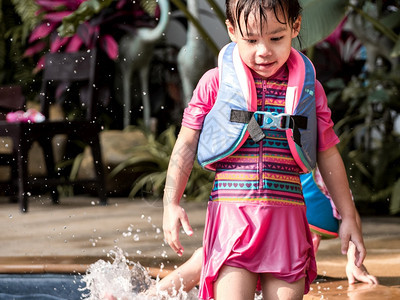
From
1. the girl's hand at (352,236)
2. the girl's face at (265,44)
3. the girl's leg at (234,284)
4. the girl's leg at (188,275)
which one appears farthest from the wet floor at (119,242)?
the girl's face at (265,44)

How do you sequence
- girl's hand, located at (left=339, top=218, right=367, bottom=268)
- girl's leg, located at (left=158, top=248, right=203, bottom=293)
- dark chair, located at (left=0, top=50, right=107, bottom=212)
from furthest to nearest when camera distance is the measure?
dark chair, located at (left=0, top=50, right=107, bottom=212) → girl's leg, located at (left=158, top=248, right=203, bottom=293) → girl's hand, located at (left=339, top=218, right=367, bottom=268)

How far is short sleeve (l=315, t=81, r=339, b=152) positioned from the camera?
64.4 inches

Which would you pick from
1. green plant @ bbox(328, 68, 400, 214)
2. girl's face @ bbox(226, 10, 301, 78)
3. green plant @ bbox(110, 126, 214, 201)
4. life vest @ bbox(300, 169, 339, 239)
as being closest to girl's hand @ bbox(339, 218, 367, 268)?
girl's face @ bbox(226, 10, 301, 78)

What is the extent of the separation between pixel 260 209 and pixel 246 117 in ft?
0.65

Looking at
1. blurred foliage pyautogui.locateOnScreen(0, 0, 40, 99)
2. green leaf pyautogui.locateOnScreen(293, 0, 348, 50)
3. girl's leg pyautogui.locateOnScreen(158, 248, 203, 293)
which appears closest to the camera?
girl's leg pyautogui.locateOnScreen(158, 248, 203, 293)

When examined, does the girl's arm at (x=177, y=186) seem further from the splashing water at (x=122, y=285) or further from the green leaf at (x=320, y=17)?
the green leaf at (x=320, y=17)

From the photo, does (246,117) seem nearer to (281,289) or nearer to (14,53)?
(281,289)

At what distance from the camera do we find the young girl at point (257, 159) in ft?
5.07

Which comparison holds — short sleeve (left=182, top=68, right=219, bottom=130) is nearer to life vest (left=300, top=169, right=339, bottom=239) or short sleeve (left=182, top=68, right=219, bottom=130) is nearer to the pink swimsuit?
the pink swimsuit

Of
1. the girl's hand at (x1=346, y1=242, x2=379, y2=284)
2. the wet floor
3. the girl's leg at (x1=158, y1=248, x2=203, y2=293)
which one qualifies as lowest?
the wet floor

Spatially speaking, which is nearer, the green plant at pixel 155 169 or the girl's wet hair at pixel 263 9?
the girl's wet hair at pixel 263 9

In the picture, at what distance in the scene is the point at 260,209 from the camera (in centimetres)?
156

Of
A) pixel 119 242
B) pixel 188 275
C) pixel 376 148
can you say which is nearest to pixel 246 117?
pixel 188 275

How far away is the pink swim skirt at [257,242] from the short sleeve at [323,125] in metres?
0.16
